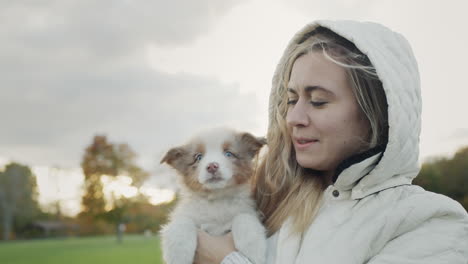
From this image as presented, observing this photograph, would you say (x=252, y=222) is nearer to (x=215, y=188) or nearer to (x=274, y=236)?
(x=274, y=236)

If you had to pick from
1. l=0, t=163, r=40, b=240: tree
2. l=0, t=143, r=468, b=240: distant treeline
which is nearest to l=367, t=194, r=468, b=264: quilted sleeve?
l=0, t=143, r=468, b=240: distant treeline

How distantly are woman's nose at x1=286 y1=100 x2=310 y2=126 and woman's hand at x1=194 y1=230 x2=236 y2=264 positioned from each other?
1009 millimetres

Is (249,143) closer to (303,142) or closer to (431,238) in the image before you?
(303,142)

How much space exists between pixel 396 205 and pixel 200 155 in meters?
1.47

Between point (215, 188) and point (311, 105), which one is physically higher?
point (311, 105)

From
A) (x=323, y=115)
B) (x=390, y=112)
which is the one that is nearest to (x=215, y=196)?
(x=323, y=115)

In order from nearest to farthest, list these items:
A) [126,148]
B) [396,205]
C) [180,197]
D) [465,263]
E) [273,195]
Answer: [465,263] → [396,205] → [273,195] → [180,197] → [126,148]

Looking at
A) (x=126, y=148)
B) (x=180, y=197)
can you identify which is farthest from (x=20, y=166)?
(x=180, y=197)

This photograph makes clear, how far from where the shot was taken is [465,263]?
2.30m

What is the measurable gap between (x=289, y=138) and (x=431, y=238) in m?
1.17

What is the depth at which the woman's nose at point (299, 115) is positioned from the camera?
103 inches

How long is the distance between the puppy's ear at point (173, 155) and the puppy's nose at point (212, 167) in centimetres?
40

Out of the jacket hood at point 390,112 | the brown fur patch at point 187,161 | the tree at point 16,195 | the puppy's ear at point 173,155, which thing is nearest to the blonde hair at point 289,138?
the jacket hood at point 390,112

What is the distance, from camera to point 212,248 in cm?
299
